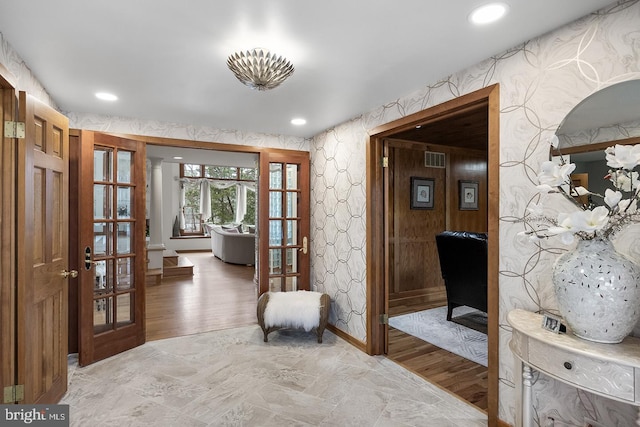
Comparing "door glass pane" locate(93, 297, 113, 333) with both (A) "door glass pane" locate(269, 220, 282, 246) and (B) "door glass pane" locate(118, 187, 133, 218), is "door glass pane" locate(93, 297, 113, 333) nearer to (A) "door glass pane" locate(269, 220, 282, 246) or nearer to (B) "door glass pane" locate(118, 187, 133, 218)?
(B) "door glass pane" locate(118, 187, 133, 218)

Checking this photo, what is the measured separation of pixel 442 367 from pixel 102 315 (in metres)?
3.13

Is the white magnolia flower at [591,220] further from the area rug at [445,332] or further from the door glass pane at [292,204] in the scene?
the door glass pane at [292,204]

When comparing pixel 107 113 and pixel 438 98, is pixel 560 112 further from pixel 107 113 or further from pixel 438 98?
pixel 107 113

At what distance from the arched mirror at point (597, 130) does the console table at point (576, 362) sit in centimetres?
67

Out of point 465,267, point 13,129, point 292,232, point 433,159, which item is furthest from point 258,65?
point 433,159

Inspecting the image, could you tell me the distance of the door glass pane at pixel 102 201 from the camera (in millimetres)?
3047

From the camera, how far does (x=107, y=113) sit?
329 cm

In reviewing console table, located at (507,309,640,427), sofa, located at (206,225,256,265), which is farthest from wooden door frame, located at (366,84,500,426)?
sofa, located at (206,225,256,265)

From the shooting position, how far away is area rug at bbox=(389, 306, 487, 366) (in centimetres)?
323

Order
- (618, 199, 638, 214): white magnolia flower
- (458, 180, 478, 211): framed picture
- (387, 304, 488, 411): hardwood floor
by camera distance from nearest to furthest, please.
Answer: (618, 199, 638, 214): white magnolia flower < (387, 304, 488, 411): hardwood floor < (458, 180, 478, 211): framed picture

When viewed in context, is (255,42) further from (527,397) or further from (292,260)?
(292,260)

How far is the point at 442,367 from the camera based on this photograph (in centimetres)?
290

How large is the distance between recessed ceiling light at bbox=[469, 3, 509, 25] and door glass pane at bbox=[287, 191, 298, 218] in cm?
277

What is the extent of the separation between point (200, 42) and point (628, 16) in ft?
6.92
